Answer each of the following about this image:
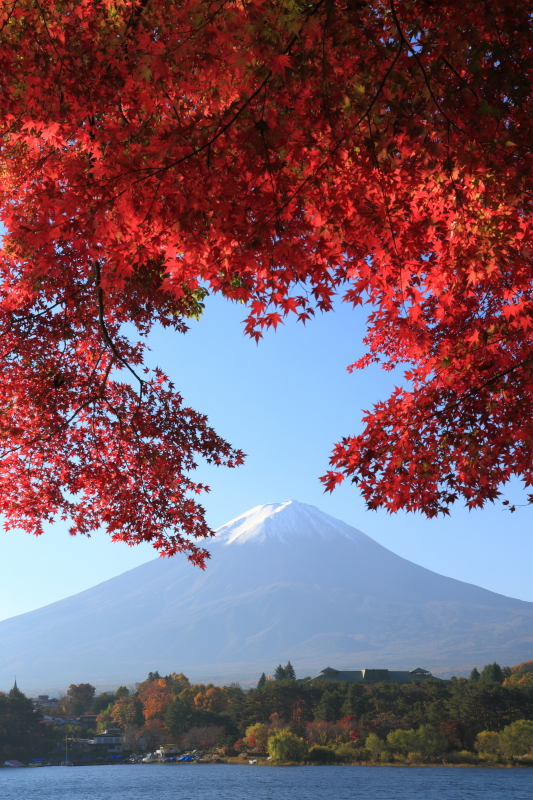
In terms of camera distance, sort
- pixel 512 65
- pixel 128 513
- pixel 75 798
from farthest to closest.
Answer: pixel 75 798 < pixel 128 513 < pixel 512 65

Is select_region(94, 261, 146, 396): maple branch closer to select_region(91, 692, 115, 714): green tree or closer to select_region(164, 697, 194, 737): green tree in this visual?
select_region(164, 697, 194, 737): green tree

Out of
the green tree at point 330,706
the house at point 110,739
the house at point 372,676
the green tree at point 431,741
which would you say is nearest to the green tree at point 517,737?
the green tree at point 431,741

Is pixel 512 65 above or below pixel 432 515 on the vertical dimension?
above

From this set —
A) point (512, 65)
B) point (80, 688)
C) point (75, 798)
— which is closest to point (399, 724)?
point (75, 798)

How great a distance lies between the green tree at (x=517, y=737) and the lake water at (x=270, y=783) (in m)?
6.16

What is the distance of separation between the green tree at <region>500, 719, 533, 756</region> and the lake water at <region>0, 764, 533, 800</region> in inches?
243

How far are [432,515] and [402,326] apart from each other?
1852mm

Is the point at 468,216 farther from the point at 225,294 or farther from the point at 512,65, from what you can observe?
the point at 225,294

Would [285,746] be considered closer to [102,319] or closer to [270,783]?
[270,783]

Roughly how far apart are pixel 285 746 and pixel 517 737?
2274 centimetres

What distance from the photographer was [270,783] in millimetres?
71500

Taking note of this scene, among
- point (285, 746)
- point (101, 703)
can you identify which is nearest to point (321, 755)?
point (285, 746)

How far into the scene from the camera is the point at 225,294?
460 cm

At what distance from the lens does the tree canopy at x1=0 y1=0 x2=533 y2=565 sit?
408 centimetres
